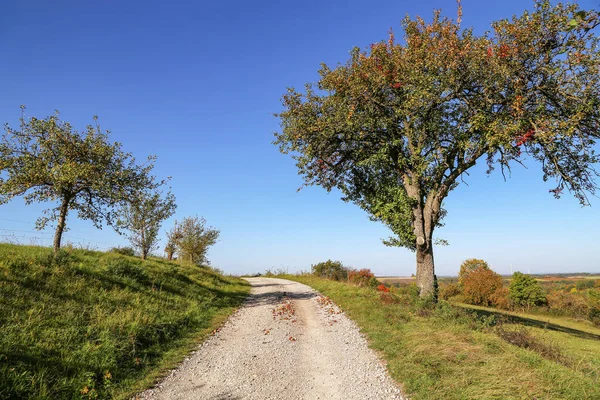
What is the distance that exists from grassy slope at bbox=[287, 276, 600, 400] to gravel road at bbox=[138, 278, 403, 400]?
0.68 metres

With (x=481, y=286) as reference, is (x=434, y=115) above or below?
above

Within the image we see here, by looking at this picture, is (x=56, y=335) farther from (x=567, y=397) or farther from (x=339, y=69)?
(x=339, y=69)

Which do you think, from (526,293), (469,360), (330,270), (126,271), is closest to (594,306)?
(526,293)

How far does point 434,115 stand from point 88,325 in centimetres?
1836

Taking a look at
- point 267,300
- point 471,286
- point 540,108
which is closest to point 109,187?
point 267,300

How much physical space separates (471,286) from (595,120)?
50.7m

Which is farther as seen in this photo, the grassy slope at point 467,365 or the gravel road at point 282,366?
the gravel road at point 282,366

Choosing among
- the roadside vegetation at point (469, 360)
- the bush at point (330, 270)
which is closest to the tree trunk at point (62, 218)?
the roadside vegetation at point (469, 360)

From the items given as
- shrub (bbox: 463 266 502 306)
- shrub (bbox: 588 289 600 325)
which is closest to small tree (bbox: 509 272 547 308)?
shrub (bbox: 463 266 502 306)

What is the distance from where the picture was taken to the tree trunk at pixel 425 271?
16891 millimetres

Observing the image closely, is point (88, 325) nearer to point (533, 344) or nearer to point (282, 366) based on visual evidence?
point (282, 366)

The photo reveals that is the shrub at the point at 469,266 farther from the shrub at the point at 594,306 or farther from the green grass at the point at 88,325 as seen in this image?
the green grass at the point at 88,325

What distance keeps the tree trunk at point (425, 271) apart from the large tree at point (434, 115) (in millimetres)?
54

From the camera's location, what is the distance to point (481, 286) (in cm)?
5559
